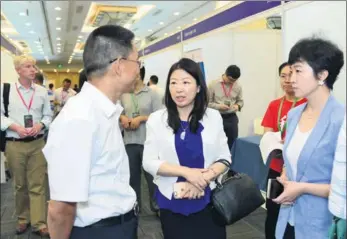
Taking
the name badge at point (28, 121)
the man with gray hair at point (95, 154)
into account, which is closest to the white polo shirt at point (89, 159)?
the man with gray hair at point (95, 154)

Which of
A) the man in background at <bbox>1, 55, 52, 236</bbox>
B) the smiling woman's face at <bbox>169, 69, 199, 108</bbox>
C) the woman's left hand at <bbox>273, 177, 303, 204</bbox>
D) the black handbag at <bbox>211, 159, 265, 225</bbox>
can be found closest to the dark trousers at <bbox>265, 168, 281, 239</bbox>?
the black handbag at <bbox>211, 159, 265, 225</bbox>

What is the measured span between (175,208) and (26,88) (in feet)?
6.79

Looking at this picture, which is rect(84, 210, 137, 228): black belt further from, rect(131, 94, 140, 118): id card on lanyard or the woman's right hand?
rect(131, 94, 140, 118): id card on lanyard

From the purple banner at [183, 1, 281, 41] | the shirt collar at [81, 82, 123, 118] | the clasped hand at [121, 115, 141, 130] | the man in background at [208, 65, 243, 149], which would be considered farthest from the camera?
the man in background at [208, 65, 243, 149]

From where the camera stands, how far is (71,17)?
467 inches

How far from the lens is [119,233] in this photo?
51.6 inches

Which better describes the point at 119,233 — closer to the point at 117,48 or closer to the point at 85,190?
the point at 85,190

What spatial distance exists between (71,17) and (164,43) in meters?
5.18

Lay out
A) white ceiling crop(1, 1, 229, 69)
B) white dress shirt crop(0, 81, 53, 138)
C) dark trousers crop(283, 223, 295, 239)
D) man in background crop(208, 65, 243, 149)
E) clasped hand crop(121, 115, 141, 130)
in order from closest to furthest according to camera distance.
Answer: dark trousers crop(283, 223, 295, 239), white dress shirt crop(0, 81, 53, 138), clasped hand crop(121, 115, 141, 130), man in background crop(208, 65, 243, 149), white ceiling crop(1, 1, 229, 69)

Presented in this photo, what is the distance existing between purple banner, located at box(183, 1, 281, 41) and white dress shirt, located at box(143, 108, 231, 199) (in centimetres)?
219

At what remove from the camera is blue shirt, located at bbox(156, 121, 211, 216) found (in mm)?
1791

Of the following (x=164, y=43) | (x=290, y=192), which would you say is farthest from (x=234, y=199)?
(x=164, y=43)

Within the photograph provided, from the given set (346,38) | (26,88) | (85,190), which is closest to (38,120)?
(26,88)

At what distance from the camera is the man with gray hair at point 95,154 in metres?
1.13
